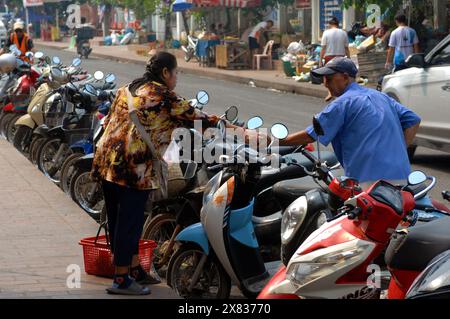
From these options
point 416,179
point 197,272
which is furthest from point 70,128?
point 416,179

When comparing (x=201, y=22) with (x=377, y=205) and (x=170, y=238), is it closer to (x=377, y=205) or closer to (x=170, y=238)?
(x=170, y=238)

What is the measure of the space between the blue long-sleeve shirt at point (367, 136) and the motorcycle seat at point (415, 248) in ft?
3.72

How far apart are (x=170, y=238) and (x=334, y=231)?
2.91m

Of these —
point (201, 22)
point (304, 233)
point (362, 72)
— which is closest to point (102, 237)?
point (304, 233)

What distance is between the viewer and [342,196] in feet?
17.3

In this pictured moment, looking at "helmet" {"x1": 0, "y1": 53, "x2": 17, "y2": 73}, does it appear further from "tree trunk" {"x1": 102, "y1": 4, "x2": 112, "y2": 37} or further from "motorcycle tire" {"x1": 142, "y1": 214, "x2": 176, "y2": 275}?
"tree trunk" {"x1": 102, "y1": 4, "x2": 112, "y2": 37}

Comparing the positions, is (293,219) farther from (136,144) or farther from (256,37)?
(256,37)

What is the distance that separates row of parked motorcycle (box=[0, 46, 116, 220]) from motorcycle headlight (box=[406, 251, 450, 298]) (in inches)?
219

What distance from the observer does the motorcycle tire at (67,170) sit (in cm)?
1059

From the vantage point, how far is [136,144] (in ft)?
21.4

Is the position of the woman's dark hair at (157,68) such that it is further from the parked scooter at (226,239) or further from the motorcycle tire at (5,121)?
the motorcycle tire at (5,121)

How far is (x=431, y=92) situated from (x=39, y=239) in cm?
575

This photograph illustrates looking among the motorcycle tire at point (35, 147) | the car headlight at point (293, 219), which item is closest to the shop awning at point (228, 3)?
the motorcycle tire at point (35, 147)
